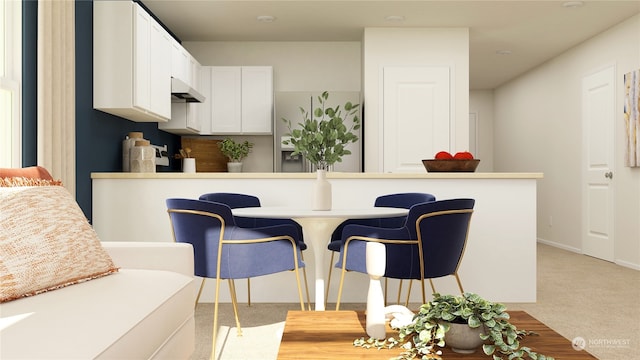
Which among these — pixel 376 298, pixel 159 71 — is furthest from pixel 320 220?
pixel 159 71

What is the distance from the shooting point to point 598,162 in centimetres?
633

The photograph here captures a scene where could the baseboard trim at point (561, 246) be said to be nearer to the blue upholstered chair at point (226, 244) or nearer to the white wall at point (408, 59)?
the white wall at point (408, 59)

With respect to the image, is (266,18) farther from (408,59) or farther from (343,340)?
(343,340)

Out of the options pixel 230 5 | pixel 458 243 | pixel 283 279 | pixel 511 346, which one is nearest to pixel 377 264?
pixel 511 346

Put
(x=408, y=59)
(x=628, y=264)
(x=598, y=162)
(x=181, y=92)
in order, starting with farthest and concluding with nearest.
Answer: (x=598, y=162) < (x=408, y=59) < (x=628, y=264) < (x=181, y=92)

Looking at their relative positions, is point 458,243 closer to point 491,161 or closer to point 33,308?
point 33,308

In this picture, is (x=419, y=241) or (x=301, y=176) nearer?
(x=419, y=241)

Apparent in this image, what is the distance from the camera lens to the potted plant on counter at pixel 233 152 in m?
6.48

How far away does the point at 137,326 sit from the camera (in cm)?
147

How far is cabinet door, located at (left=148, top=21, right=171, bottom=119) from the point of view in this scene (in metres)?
4.59

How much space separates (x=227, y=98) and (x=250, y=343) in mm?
4093

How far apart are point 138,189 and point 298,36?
10.9ft

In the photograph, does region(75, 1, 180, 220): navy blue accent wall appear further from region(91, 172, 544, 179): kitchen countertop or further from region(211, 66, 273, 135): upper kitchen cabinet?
region(211, 66, 273, 135): upper kitchen cabinet

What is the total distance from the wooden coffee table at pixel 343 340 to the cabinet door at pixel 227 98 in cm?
499
